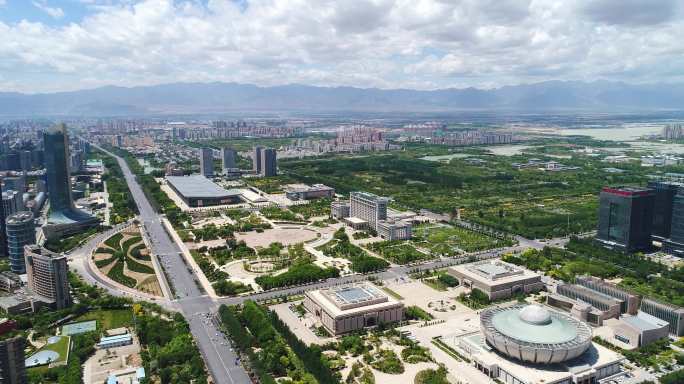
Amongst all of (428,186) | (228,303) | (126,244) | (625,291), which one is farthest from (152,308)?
(428,186)

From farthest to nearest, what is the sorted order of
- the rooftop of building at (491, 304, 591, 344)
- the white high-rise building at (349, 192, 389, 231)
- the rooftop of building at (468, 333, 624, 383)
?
the white high-rise building at (349, 192, 389, 231), the rooftop of building at (491, 304, 591, 344), the rooftop of building at (468, 333, 624, 383)

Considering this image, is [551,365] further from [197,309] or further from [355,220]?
[355,220]

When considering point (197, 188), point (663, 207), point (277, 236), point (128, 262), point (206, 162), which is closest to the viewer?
point (128, 262)

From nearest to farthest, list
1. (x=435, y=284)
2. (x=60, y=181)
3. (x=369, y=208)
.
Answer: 1. (x=435, y=284)
2. (x=60, y=181)
3. (x=369, y=208)

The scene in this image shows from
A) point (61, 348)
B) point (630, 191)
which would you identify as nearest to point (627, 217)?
point (630, 191)

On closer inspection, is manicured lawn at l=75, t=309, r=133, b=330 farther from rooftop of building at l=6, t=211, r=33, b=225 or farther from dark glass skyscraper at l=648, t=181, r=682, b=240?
dark glass skyscraper at l=648, t=181, r=682, b=240

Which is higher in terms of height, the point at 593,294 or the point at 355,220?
the point at 355,220

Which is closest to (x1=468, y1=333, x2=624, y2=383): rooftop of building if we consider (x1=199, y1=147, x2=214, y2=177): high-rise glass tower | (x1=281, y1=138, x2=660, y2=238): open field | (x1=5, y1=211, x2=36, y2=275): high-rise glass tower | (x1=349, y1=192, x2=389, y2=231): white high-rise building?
(x1=281, y1=138, x2=660, y2=238): open field

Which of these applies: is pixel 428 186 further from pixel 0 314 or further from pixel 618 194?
pixel 0 314
